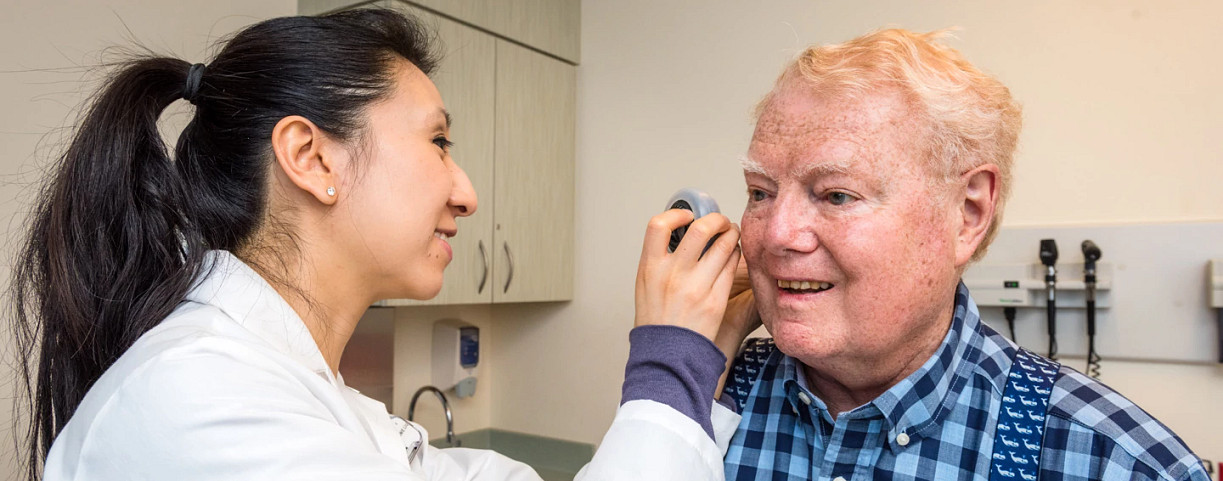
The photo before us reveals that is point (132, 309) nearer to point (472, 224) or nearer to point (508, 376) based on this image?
point (472, 224)

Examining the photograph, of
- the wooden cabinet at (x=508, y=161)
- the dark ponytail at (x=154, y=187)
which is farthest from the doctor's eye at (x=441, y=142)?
the wooden cabinet at (x=508, y=161)

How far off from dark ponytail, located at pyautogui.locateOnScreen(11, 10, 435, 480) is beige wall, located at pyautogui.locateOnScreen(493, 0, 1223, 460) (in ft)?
5.51

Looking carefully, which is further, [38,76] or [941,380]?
[38,76]

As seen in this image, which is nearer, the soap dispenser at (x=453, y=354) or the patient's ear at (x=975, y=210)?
the patient's ear at (x=975, y=210)

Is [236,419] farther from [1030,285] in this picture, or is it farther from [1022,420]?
[1030,285]

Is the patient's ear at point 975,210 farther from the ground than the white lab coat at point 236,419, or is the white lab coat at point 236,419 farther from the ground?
the patient's ear at point 975,210

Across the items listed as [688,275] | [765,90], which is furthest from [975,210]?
[765,90]

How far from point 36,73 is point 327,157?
1.38 m

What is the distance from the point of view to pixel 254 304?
1000mm

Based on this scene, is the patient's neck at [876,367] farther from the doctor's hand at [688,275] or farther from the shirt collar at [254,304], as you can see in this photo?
the shirt collar at [254,304]

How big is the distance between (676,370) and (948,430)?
0.36 metres

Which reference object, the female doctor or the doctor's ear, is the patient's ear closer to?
the female doctor

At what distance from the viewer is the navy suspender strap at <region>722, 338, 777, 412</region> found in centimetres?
125

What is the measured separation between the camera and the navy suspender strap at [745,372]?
49.1 inches
